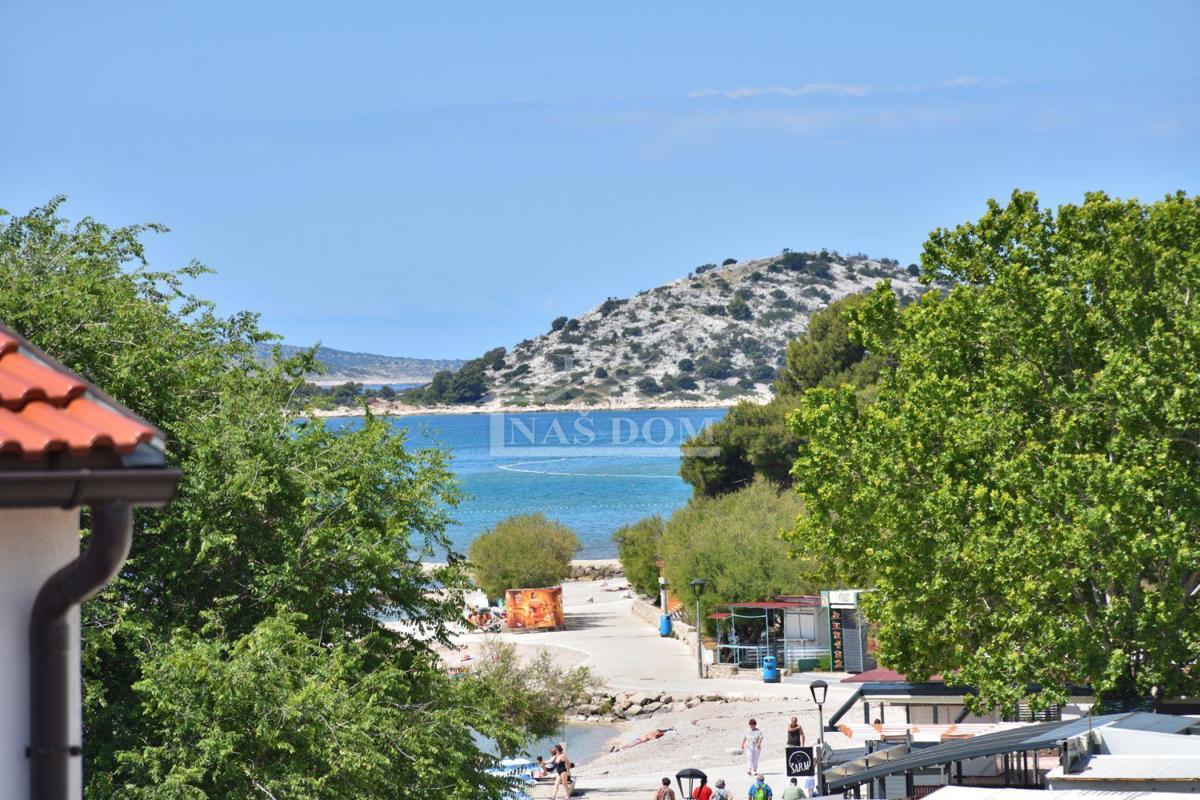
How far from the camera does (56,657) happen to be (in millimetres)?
3938

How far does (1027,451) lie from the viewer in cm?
2206

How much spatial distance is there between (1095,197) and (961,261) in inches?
102

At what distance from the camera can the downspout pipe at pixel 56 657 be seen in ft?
12.7

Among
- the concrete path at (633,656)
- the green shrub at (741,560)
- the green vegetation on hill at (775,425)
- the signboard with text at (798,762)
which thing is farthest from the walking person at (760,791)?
the green vegetation on hill at (775,425)

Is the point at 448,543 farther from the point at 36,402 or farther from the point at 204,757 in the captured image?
the point at 36,402

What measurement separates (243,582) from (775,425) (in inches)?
1984

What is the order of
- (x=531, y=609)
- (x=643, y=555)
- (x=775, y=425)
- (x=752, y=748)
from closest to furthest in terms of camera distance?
(x=752, y=748)
(x=531, y=609)
(x=643, y=555)
(x=775, y=425)

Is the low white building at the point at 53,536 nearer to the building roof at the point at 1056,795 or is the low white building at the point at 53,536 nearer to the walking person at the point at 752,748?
the building roof at the point at 1056,795

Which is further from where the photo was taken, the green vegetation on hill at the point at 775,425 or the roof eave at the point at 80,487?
the green vegetation on hill at the point at 775,425

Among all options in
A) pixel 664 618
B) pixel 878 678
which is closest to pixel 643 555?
pixel 664 618

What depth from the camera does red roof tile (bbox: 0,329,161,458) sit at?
3.68 meters

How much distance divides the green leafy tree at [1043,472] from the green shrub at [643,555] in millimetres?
35869

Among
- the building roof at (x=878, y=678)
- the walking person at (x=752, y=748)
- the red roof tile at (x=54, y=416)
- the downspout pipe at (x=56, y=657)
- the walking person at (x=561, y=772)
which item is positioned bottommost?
the walking person at (x=561, y=772)

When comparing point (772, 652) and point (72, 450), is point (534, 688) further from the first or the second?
point (72, 450)
